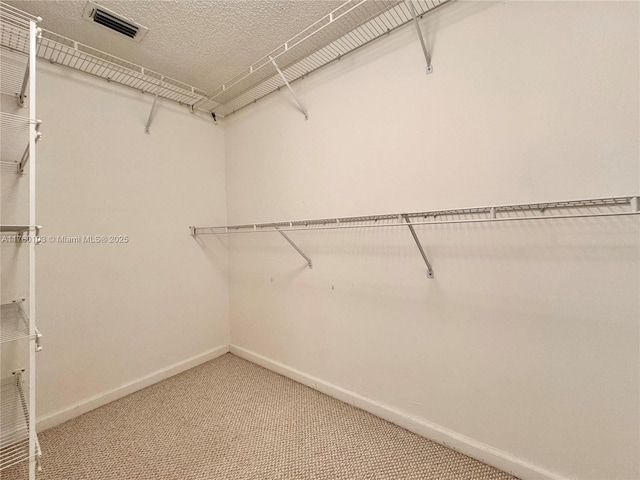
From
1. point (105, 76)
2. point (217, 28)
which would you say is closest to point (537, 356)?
point (217, 28)

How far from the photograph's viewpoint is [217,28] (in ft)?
4.98

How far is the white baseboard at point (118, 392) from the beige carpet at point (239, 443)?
1.7 inches

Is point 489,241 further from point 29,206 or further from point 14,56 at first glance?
point 14,56

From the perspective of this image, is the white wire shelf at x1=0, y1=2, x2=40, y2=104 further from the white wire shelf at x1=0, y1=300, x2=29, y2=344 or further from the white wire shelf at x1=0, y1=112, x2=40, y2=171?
the white wire shelf at x1=0, y1=300, x2=29, y2=344

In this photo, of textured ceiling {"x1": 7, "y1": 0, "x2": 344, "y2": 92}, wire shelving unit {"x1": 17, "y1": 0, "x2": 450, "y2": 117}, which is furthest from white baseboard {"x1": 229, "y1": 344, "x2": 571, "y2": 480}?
textured ceiling {"x1": 7, "y1": 0, "x2": 344, "y2": 92}

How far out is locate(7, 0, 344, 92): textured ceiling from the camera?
1.36 m

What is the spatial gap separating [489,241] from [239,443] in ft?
5.30

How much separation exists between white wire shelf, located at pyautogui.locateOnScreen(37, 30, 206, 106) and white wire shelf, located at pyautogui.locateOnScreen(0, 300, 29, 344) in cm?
137

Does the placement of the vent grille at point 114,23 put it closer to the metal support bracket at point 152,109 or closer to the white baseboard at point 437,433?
the metal support bracket at point 152,109

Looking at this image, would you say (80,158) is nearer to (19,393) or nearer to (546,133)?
(19,393)

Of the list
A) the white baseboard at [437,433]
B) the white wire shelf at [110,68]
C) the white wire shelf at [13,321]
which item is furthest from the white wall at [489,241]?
the white wire shelf at [13,321]

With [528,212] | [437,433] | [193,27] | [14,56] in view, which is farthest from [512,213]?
[14,56]

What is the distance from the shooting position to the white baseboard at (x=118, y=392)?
161 cm

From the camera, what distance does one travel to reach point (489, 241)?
125 centimetres
